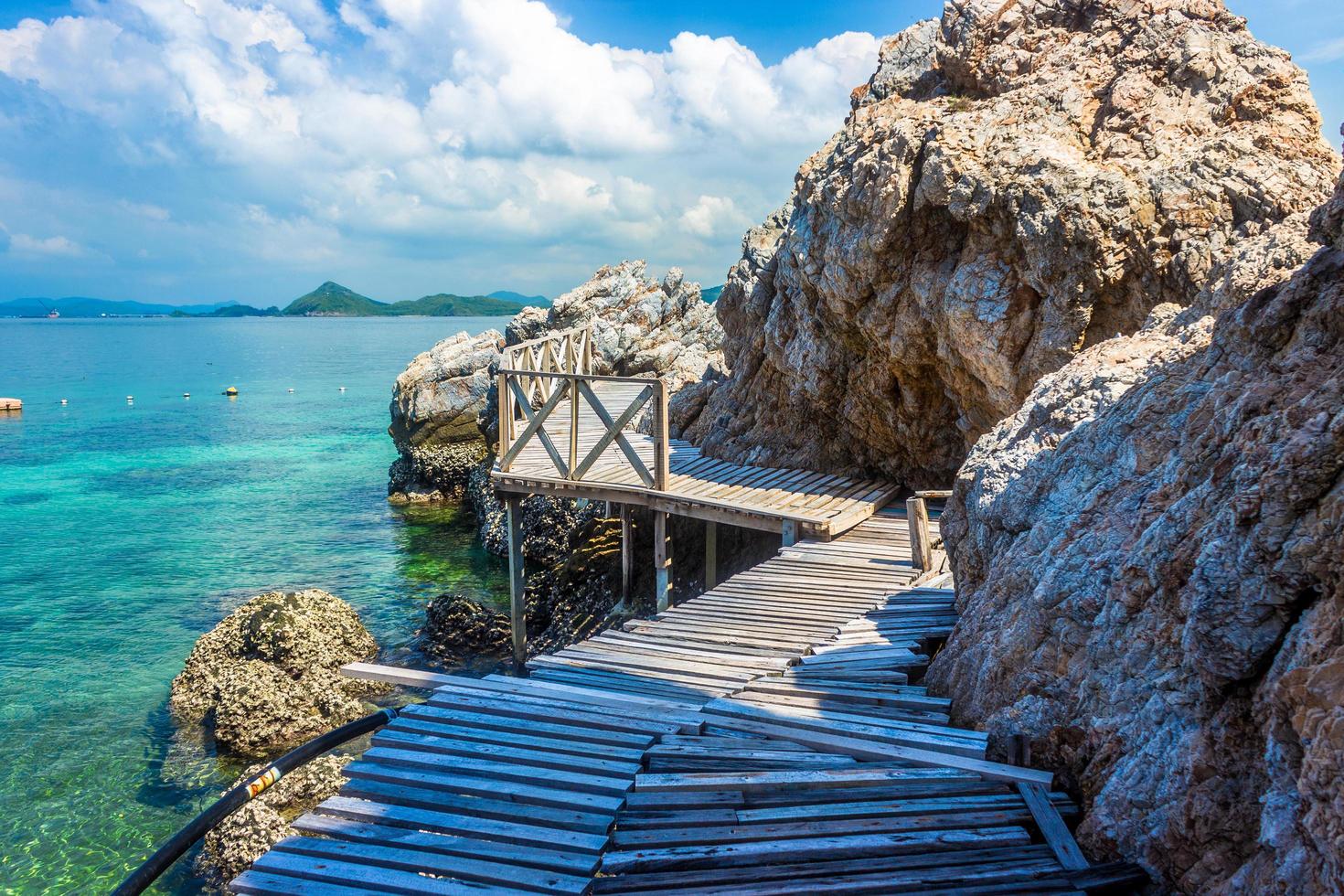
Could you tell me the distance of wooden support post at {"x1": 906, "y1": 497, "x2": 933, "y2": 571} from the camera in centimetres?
1086

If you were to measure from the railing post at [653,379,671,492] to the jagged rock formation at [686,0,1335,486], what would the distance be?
3057 mm

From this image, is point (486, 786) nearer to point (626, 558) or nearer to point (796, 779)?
point (796, 779)

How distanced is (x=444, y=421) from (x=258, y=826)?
21008mm

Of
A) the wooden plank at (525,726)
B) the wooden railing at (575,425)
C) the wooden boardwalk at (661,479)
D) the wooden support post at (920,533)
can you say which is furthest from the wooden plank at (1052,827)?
the wooden railing at (575,425)

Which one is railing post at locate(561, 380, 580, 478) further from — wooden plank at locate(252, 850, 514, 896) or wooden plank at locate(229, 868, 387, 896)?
wooden plank at locate(229, 868, 387, 896)

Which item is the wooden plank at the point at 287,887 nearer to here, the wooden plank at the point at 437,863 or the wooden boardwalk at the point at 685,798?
the wooden boardwalk at the point at 685,798

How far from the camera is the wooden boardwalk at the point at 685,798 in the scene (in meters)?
4.14

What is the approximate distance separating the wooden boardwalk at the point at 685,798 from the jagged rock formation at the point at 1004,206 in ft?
23.3

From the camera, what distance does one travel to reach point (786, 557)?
40.3ft

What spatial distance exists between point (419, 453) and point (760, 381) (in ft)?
55.9

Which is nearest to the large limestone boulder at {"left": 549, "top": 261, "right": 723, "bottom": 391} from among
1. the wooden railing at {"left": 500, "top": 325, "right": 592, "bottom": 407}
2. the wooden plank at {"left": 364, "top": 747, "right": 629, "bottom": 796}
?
the wooden railing at {"left": 500, "top": 325, "right": 592, "bottom": 407}

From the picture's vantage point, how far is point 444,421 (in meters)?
31.3

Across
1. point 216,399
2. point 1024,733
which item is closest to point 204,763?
→ point 1024,733

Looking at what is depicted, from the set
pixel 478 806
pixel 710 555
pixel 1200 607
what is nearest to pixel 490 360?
pixel 710 555
